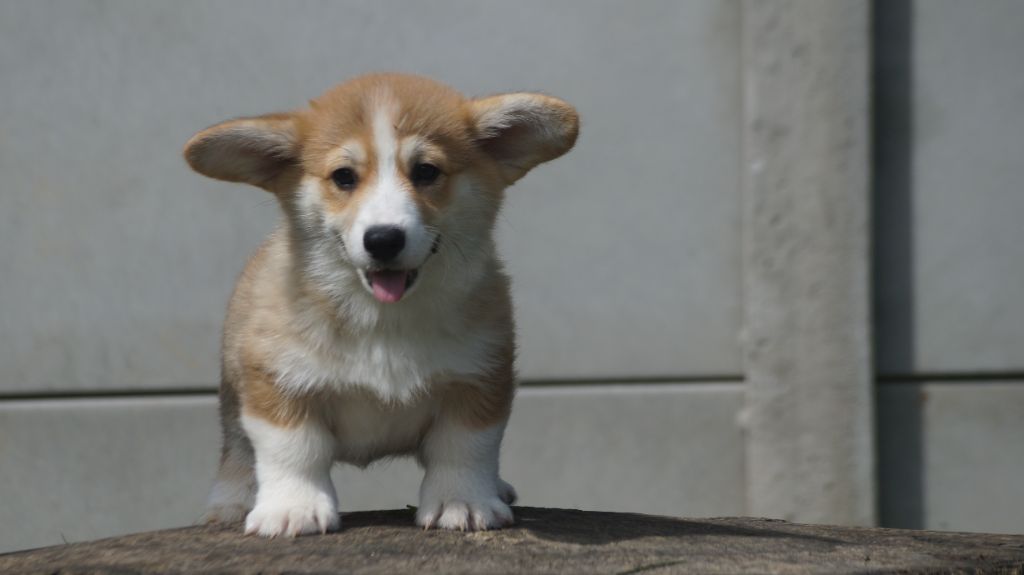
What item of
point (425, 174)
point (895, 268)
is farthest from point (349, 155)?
point (895, 268)

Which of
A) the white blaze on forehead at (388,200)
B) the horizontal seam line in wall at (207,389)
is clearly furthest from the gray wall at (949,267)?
the white blaze on forehead at (388,200)

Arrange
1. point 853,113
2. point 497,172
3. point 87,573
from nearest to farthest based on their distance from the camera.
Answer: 1. point 87,573
2. point 497,172
3. point 853,113

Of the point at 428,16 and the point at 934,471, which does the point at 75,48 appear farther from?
the point at 934,471

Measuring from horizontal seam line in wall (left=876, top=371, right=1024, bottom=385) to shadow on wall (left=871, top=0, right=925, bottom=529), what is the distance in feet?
0.05

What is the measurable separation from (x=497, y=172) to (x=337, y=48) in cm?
221

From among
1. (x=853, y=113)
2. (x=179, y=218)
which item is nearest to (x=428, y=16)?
(x=179, y=218)

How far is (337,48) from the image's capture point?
17.7 feet

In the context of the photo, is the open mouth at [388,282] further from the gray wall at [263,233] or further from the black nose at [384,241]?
the gray wall at [263,233]

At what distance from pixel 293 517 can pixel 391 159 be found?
920 mm

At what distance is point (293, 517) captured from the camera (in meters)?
3.09

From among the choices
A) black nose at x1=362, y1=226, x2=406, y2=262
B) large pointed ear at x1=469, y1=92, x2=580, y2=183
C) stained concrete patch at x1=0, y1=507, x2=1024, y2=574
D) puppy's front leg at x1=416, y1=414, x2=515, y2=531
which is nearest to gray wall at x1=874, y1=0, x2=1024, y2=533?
stained concrete patch at x1=0, y1=507, x2=1024, y2=574

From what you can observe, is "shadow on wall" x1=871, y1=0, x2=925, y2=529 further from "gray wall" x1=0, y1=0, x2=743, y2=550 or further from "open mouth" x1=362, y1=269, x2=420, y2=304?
"open mouth" x1=362, y1=269, x2=420, y2=304

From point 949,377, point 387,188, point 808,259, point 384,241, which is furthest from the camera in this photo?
point 949,377

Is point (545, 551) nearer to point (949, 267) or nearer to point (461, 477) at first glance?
point (461, 477)
